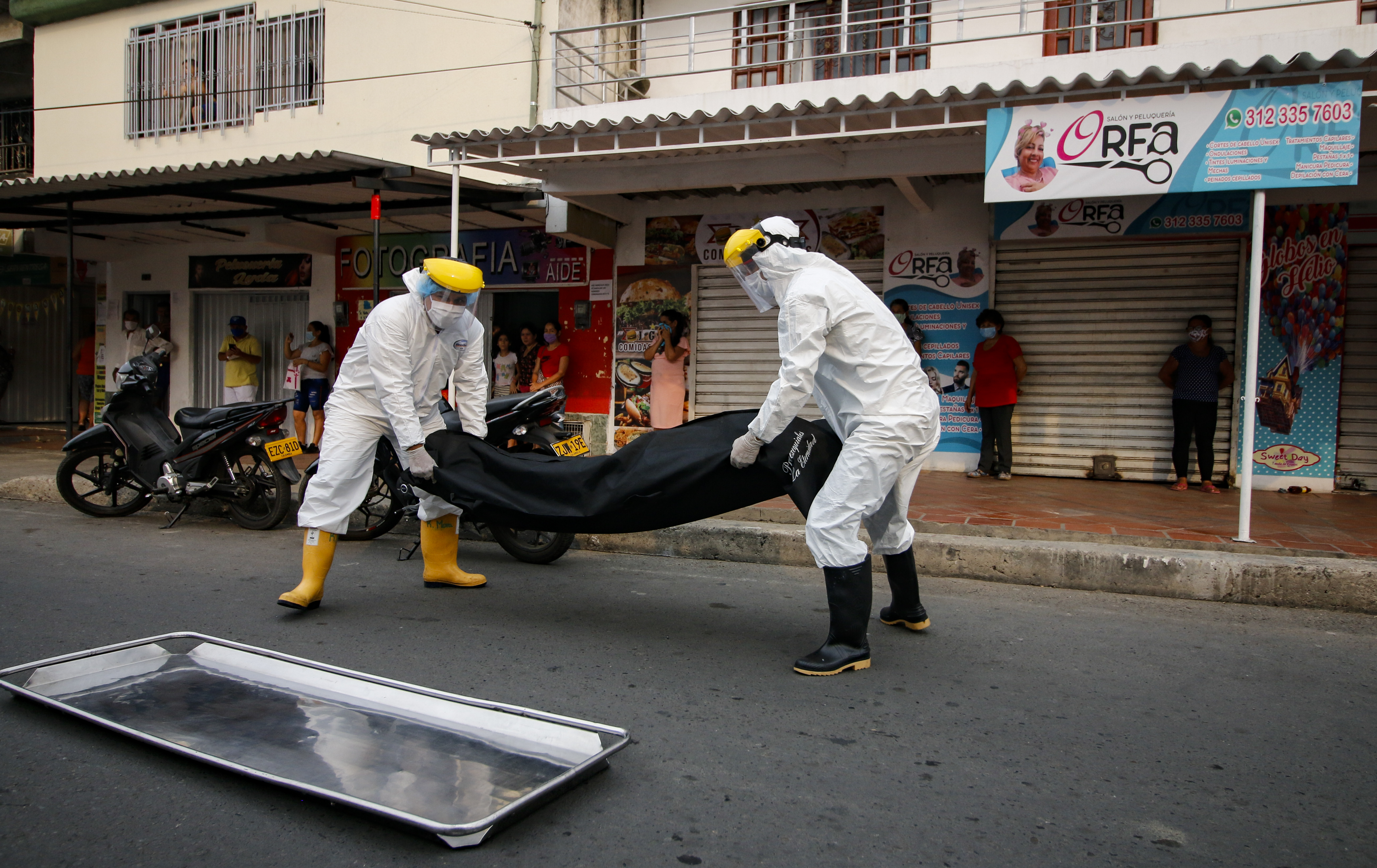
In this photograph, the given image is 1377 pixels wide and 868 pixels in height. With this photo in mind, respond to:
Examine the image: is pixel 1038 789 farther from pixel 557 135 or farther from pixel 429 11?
pixel 429 11

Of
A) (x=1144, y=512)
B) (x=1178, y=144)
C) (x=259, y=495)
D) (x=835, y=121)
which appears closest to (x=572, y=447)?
(x=259, y=495)

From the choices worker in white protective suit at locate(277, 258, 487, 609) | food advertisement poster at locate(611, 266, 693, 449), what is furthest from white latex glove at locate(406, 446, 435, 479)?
food advertisement poster at locate(611, 266, 693, 449)

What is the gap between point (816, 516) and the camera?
12.5 ft

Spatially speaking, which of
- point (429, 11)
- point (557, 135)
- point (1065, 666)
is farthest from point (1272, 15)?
point (429, 11)

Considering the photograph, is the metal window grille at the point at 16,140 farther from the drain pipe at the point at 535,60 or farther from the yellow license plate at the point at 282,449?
the yellow license plate at the point at 282,449

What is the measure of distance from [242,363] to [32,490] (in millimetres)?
4120

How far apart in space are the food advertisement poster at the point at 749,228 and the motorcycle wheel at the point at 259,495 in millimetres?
5297

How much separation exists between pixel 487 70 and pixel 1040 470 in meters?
8.03

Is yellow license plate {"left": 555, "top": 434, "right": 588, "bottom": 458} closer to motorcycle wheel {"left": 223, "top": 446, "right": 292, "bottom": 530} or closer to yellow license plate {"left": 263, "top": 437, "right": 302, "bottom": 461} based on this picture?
yellow license plate {"left": 263, "top": 437, "right": 302, "bottom": 461}

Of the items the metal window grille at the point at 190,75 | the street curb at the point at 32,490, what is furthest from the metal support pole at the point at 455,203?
the metal window grille at the point at 190,75

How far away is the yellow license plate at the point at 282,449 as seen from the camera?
22.6 ft

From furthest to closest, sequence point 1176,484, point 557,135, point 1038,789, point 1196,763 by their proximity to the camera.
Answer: point 1176,484 → point 557,135 → point 1196,763 → point 1038,789

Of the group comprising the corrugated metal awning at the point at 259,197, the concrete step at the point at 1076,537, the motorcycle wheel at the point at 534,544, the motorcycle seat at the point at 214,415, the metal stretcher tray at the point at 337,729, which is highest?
the corrugated metal awning at the point at 259,197

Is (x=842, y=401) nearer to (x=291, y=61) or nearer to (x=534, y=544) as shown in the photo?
(x=534, y=544)
